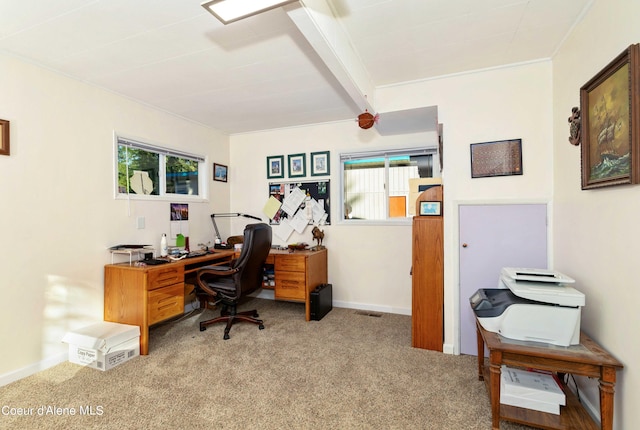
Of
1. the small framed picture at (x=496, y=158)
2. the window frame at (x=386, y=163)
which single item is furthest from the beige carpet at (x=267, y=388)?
the small framed picture at (x=496, y=158)

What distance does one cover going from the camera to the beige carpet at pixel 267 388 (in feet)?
5.91

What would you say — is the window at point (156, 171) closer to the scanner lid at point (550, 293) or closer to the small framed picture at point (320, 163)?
the small framed picture at point (320, 163)

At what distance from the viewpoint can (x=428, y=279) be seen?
2691 millimetres

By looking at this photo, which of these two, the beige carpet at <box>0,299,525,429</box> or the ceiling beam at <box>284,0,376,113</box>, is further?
the beige carpet at <box>0,299,525,429</box>

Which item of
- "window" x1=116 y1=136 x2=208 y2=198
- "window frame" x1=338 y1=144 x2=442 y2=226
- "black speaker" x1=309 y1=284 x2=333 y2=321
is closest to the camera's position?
"window" x1=116 y1=136 x2=208 y2=198

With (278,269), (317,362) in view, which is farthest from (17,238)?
(317,362)

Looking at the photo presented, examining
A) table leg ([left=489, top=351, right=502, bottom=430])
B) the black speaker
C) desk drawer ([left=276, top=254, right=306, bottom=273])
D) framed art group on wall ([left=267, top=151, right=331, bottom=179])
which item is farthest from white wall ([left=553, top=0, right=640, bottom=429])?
framed art group on wall ([left=267, top=151, right=331, bottom=179])

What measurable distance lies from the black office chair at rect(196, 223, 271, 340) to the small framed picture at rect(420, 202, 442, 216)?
1589 mm

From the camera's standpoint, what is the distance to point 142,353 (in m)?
2.63

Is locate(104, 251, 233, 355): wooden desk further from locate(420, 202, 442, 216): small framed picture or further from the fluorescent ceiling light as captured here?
locate(420, 202, 442, 216): small framed picture

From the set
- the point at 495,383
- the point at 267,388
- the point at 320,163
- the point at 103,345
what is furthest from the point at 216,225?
the point at 495,383

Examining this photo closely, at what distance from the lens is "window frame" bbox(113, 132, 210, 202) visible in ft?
9.86

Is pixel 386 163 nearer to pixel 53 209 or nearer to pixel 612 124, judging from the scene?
pixel 612 124

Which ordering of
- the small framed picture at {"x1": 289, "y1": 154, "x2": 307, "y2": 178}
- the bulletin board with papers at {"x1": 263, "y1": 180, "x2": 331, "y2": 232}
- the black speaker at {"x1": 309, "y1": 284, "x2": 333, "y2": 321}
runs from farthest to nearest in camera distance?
the small framed picture at {"x1": 289, "y1": 154, "x2": 307, "y2": 178} → the bulletin board with papers at {"x1": 263, "y1": 180, "x2": 331, "y2": 232} → the black speaker at {"x1": 309, "y1": 284, "x2": 333, "y2": 321}
